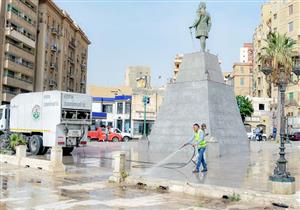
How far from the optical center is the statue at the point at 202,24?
83.2 feet

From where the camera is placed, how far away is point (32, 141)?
73.5 ft

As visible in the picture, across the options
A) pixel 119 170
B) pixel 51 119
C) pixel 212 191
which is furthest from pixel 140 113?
pixel 212 191

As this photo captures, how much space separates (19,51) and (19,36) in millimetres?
2160

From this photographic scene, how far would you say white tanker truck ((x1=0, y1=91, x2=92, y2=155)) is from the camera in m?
21.0

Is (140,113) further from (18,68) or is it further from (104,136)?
(18,68)

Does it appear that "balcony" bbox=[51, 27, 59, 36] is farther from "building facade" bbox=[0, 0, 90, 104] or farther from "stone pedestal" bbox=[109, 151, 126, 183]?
"stone pedestal" bbox=[109, 151, 126, 183]

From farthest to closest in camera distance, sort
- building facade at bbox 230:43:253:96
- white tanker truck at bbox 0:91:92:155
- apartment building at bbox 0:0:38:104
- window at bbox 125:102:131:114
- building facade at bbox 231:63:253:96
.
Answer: building facade at bbox 231:63:253:96 < building facade at bbox 230:43:253:96 < window at bbox 125:102:131:114 < apartment building at bbox 0:0:38:104 < white tanker truck at bbox 0:91:92:155

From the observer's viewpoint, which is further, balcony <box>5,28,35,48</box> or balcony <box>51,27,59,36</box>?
balcony <box>51,27,59,36</box>

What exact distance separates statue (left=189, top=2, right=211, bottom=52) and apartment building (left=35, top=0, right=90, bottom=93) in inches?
1617

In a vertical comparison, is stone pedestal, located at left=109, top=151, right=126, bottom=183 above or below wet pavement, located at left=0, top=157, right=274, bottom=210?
above

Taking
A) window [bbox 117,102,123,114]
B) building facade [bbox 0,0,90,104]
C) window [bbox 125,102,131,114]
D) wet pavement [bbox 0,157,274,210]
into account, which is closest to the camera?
wet pavement [bbox 0,157,274,210]

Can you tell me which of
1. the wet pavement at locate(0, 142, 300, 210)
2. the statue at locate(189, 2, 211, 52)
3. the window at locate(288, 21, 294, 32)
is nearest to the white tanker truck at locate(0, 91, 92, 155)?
the wet pavement at locate(0, 142, 300, 210)

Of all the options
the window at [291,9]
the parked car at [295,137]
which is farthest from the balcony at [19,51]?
the window at [291,9]

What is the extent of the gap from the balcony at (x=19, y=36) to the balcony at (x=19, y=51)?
1.20 m
